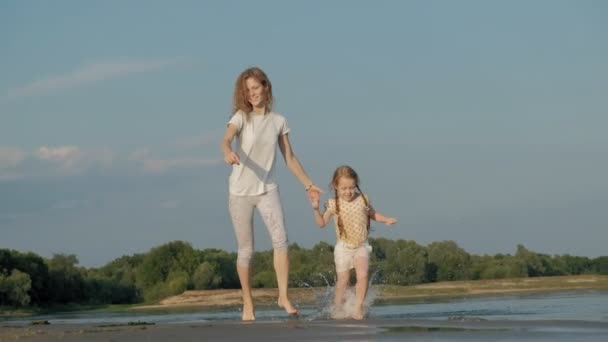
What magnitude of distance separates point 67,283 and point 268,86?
166 ft

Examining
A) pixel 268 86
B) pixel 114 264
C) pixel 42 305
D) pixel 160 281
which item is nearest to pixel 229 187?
pixel 268 86

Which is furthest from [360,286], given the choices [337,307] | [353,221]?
[353,221]

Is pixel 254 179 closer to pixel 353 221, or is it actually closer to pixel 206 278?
pixel 353 221

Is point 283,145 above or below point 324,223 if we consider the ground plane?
above

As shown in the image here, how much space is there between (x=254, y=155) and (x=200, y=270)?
1813 inches

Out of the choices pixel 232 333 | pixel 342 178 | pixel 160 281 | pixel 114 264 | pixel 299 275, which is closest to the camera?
pixel 232 333

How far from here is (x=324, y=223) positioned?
35.8 feet

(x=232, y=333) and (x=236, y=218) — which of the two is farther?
(x=236, y=218)

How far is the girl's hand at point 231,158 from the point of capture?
9316 mm

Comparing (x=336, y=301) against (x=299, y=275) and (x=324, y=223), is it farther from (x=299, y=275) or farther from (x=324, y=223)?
(x=299, y=275)

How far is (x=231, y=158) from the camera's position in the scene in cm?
937

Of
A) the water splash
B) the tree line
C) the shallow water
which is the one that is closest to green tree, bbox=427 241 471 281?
the tree line

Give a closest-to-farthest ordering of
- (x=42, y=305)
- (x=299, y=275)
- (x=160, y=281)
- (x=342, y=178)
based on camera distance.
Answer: (x=342, y=178), (x=299, y=275), (x=42, y=305), (x=160, y=281)

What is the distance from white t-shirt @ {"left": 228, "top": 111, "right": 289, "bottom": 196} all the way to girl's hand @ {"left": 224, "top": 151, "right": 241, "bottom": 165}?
686 millimetres
